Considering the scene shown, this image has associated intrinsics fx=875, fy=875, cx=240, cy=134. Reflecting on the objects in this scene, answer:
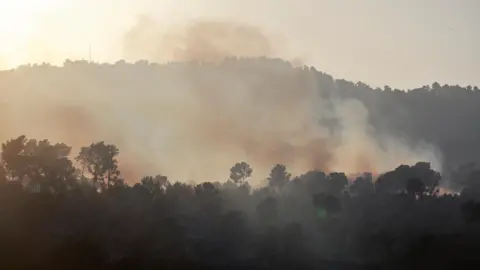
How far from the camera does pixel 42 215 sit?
17775 cm

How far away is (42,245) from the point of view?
151000mm

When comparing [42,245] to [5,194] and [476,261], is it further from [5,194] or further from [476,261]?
[476,261]

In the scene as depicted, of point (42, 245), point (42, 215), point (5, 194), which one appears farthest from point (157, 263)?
point (5, 194)

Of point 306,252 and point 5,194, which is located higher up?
point 5,194

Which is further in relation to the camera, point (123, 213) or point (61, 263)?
point (123, 213)

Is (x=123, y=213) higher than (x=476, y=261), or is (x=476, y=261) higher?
(x=123, y=213)

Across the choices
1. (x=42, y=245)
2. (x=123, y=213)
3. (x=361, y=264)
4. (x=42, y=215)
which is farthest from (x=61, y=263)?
(x=361, y=264)

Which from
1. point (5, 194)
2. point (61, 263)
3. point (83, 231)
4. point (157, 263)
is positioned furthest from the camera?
point (5, 194)

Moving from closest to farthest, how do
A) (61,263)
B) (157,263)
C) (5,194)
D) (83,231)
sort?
1. (61,263)
2. (157,263)
3. (83,231)
4. (5,194)

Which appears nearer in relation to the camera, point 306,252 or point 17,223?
point 17,223

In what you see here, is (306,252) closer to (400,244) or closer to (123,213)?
(400,244)

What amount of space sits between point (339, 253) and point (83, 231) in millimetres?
56300

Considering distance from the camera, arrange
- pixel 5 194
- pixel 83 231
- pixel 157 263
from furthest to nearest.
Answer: pixel 5 194
pixel 83 231
pixel 157 263

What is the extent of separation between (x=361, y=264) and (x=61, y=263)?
6774cm
